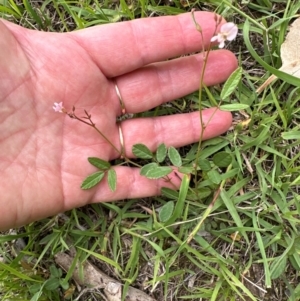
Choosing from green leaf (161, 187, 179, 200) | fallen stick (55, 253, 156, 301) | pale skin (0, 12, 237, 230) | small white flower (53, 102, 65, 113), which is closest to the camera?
small white flower (53, 102, 65, 113)

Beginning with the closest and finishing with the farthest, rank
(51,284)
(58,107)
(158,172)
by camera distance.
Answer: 1. (58,107)
2. (158,172)
3. (51,284)

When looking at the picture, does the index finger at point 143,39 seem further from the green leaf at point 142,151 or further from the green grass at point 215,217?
the green leaf at point 142,151

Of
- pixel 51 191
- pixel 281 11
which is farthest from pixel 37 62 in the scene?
A: pixel 281 11

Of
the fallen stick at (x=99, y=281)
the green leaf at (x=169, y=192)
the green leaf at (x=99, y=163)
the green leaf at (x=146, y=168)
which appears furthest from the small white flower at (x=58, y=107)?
the fallen stick at (x=99, y=281)

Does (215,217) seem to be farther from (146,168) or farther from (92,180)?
(92,180)

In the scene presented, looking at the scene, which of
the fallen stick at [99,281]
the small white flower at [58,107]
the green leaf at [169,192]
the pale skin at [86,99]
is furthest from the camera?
the fallen stick at [99,281]

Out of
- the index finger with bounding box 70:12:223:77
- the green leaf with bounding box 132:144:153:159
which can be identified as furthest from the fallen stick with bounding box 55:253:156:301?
the index finger with bounding box 70:12:223:77

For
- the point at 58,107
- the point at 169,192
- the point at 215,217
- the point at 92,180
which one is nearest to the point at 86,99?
the point at 58,107

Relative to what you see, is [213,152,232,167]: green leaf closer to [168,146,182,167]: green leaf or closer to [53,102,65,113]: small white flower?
[168,146,182,167]: green leaf
